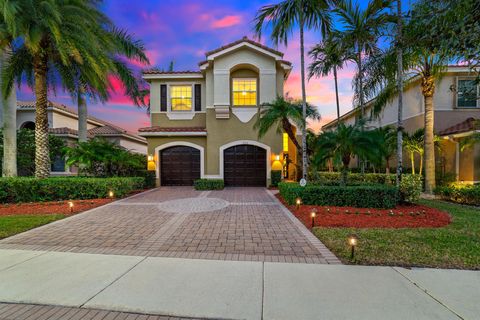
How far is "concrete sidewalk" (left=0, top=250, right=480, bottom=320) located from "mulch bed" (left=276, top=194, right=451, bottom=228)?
278 cm

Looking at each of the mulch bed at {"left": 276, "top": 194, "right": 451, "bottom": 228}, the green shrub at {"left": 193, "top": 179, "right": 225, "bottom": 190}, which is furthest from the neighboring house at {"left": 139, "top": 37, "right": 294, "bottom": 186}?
the mulch bed at {"left": 276, "top": 194, "right": 451, "bottom": 228}

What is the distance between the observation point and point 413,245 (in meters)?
4.77

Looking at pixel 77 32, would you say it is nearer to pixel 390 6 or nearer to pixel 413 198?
pixel 390 6

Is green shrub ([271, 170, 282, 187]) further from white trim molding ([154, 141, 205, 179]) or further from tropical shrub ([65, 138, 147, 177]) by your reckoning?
tropical shrub ([65, 138, 147, 177])

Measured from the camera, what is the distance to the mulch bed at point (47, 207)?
7.92 m

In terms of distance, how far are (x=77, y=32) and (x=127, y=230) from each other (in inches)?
363

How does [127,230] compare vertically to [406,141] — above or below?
below

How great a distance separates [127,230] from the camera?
235 inches

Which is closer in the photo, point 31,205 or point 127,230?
point 127,230

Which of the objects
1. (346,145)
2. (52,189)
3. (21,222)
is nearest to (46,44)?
(52,189)

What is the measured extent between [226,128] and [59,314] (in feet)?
43.6

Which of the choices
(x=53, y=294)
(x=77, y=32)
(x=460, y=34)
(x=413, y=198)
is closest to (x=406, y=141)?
(x=413, y=198)

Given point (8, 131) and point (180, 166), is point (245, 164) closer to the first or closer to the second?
point (180, 166)

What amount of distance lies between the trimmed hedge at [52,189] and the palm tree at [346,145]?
9793mm
